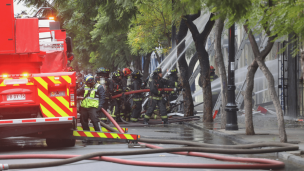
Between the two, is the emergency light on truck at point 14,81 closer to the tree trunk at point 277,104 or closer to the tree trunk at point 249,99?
the tree trunk at point 277,104

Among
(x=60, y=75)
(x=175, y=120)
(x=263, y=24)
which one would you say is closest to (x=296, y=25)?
(x=263, y=24)

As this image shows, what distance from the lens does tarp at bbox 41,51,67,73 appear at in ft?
34.8

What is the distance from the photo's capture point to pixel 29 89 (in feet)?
29.8

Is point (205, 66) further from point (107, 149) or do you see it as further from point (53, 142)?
point (53, 142)

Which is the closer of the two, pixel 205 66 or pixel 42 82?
pixel 42 82

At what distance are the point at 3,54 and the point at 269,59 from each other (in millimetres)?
A: 16698

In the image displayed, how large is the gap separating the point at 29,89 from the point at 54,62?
6.26 feet

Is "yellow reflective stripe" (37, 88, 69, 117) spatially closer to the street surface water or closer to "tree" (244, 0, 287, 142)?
the street surface water

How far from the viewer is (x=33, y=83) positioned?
909 cm

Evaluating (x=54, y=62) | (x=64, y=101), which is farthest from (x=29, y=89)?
(x=54, y=62)

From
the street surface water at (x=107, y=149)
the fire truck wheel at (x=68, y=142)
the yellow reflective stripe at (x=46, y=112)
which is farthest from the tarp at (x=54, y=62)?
the street surface water at (x=107, y=149)

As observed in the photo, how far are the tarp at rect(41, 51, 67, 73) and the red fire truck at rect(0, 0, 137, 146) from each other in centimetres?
86

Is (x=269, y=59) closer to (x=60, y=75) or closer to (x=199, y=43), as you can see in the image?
(x=199, y=43)

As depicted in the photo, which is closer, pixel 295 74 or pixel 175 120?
pixel 175 120
